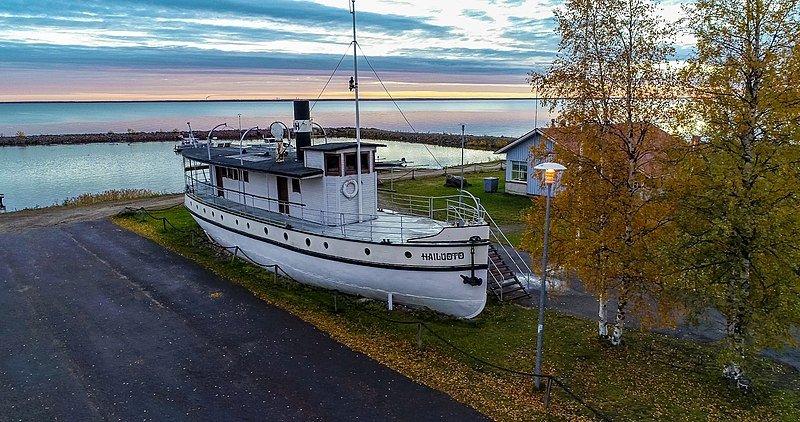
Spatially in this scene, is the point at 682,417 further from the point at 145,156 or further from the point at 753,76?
the point at 145,156

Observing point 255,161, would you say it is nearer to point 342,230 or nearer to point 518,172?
point 342,230

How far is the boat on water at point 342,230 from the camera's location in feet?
49.9

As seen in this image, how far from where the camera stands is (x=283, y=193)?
20141mm

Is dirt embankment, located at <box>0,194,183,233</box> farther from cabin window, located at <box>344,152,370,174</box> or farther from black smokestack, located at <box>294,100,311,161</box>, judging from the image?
cabin window, located at <box>344,152,370,174</box>

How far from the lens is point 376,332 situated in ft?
47.8

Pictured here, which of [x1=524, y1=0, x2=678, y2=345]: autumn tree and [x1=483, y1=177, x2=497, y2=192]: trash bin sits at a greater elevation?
[x1=524, y1=0, x2=678, y2=345]: autumn tree

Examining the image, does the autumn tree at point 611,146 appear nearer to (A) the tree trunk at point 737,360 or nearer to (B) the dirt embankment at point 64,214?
(A) the tree trunk at point 737,360

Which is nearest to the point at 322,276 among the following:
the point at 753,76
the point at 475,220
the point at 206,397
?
the point at 475,220

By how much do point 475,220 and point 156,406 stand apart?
10277mm

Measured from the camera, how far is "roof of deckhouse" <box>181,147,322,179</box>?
17.9 meters

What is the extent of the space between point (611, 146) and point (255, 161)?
14.1 metres

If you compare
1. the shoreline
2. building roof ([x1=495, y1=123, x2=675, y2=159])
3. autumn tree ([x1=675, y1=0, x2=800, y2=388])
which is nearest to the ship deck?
building roof ([x1=495, y1=123, x2=675, y2=159])

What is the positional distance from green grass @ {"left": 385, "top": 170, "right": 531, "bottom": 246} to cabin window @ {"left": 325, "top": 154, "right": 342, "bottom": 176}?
884cm

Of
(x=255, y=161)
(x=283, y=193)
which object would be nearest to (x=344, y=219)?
(x=283, y=193)
